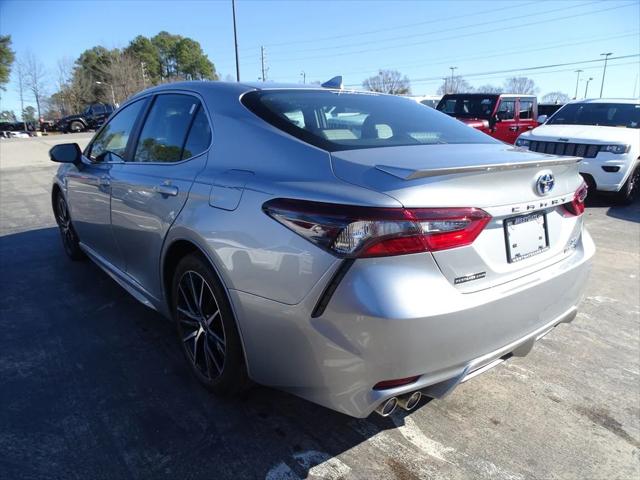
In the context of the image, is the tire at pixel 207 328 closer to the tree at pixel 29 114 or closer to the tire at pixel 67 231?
the tire at pixel 67 231

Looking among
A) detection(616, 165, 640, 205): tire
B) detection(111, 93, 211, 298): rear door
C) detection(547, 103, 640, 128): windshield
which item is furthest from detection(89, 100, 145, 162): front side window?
detection(547, 103, 640, 128): windshield

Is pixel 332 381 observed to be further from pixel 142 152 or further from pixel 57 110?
pixel 57 110

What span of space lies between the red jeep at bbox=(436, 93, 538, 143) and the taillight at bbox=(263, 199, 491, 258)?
10935mm

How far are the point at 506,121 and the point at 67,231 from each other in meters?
11.4

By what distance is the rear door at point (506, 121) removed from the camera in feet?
40.8

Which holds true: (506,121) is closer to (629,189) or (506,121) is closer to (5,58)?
(629,189)

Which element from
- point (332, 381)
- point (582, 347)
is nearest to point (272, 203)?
point (332, 381)

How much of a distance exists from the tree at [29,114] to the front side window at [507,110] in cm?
7157

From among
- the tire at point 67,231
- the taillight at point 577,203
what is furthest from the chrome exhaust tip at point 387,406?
the tire at point 67,231

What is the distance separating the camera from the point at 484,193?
1.82 metres

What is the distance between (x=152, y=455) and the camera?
82.6 inches

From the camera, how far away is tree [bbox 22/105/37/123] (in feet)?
218

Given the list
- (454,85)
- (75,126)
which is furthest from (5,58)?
(454,85)

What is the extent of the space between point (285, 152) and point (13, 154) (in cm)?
1817
